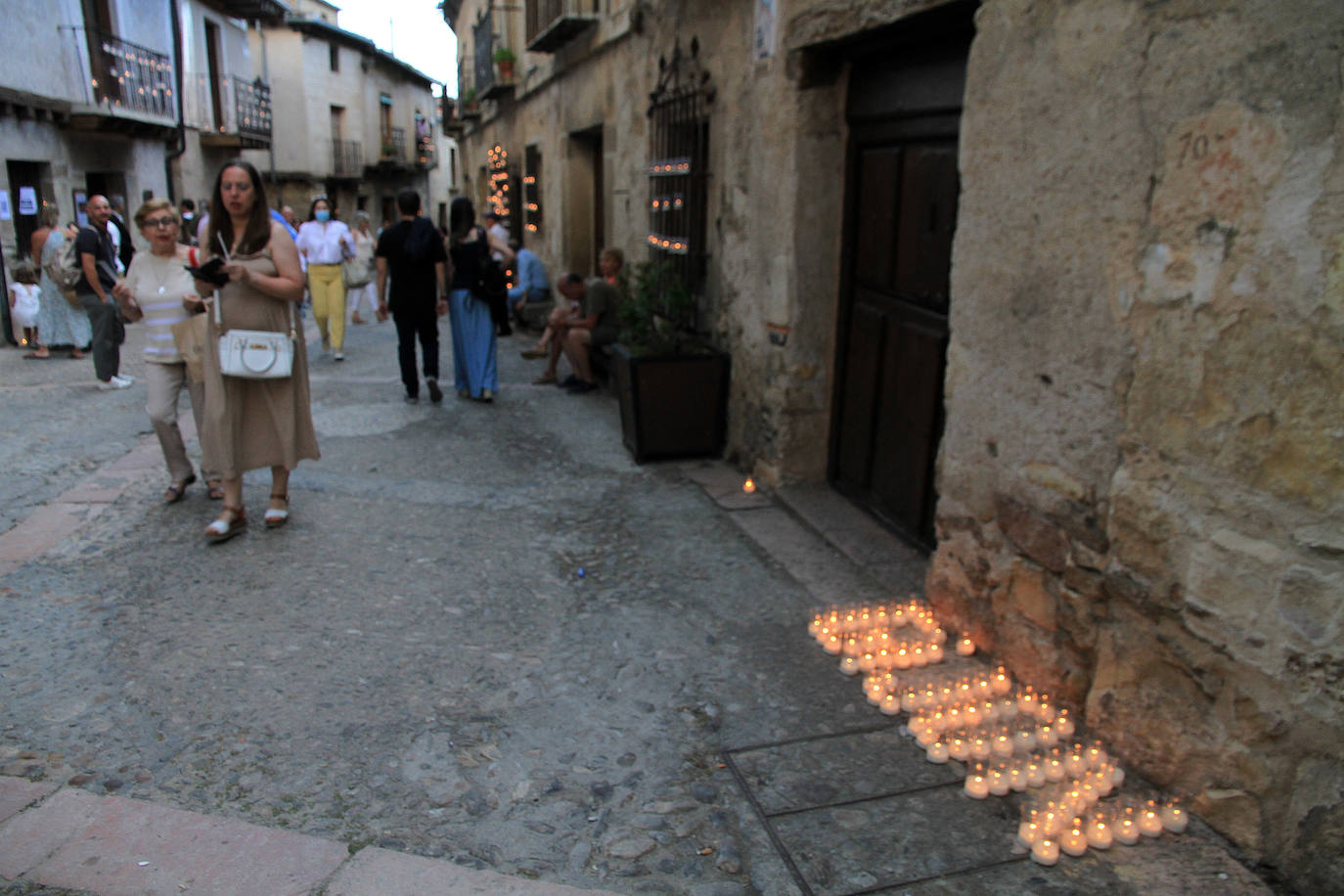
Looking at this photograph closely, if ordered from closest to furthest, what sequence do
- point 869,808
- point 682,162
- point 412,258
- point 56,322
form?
point 869,808, point 682,162, point 412,258, point 56,322

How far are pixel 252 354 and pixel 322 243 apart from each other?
Answer: 603cm

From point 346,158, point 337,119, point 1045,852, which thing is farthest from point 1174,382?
point 337,119

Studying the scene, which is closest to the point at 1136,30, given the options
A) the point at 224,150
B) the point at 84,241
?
the point at 84,241

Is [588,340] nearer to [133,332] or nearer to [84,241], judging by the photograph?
[84,241]

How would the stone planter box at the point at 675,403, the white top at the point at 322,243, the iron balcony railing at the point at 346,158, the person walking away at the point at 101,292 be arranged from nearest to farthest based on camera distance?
the stone planter box at the point at 675,403 < the person walking away at the point at 101,292 < the white top at the point at 322,243 < the iron balcony railing at the point at 346,158

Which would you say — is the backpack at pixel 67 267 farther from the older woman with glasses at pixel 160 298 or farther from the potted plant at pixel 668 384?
the potted plant at pixel 668 384

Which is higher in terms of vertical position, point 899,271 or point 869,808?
point 899,271

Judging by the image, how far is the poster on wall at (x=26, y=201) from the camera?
1190 centimetres

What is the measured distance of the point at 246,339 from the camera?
164 inches

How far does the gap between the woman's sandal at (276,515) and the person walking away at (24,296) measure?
24.1 ft


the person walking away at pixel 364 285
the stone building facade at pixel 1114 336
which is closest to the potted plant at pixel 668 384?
the stone building facade at pixel 1114 336

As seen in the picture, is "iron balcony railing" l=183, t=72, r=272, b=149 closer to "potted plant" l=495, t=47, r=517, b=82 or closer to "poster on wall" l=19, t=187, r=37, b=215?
"poster on wall" l=19, t=187, r=37, b=215

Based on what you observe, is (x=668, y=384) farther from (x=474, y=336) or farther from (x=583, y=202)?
(x=583, y=202)

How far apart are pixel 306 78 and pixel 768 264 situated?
27.6 metres
